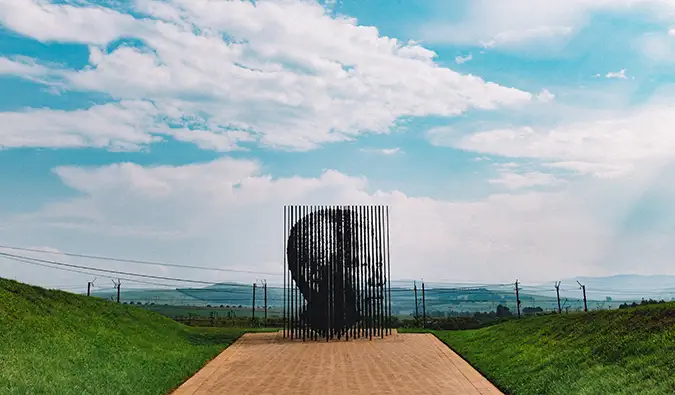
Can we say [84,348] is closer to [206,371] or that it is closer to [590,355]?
[206,371]

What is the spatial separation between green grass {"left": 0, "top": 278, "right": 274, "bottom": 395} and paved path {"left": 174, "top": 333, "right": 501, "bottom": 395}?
80 cm

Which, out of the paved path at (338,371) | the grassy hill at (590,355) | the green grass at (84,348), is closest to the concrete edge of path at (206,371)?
the paved path at (338,371)

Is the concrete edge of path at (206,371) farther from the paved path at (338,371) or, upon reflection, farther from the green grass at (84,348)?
the green grass at (84,348)

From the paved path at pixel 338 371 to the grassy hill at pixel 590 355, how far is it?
68 cm

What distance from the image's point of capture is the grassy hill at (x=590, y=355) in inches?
390

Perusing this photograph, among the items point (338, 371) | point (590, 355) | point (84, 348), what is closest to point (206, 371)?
point (84, 348)

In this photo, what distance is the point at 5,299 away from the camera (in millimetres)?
14820

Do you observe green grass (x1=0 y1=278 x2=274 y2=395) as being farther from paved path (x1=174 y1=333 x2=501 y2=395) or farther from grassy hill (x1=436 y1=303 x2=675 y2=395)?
grassy hill (x1=436 y1=303 x2=675 y2=395)

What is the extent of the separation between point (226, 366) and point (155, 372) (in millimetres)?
2172

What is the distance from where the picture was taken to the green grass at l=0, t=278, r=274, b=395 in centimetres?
1062

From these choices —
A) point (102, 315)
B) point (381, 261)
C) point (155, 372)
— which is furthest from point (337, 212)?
point (155, 372)

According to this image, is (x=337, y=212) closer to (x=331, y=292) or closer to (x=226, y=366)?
(x=331, y=292)

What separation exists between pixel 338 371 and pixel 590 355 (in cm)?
522

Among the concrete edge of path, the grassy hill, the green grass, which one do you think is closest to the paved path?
the concrete edge of path
